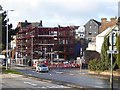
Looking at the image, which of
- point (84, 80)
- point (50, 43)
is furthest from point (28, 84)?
point (50, 43)

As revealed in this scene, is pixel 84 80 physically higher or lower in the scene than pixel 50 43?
lower

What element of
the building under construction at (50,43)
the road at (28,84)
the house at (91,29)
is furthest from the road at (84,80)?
the house at (91,29)

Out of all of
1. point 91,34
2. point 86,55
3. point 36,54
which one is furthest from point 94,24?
point 86,55

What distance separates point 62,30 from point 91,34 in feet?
56.0

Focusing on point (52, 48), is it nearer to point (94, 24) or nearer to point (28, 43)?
point (28, 43)

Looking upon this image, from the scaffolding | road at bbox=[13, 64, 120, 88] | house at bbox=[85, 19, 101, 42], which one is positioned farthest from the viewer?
house at bbox=[85, 19, 101, 42]

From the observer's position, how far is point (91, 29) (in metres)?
138

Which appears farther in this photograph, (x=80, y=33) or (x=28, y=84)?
(x=80, y=33)

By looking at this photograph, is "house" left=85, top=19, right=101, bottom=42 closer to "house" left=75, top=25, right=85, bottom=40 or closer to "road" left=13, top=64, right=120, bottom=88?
"house" left=75, top=25, right=85, bottom=40

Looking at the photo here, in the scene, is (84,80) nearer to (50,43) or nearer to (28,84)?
(28,84)

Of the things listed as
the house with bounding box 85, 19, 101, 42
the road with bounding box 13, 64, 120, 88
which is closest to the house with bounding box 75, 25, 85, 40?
the house with bounding box 85, 19, 101, 42

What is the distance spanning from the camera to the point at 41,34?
4985 inches

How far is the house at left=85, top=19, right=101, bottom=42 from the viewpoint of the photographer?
137 m

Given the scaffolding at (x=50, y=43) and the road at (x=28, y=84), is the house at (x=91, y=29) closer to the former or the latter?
the scaffolding at (x=50, y=43)
